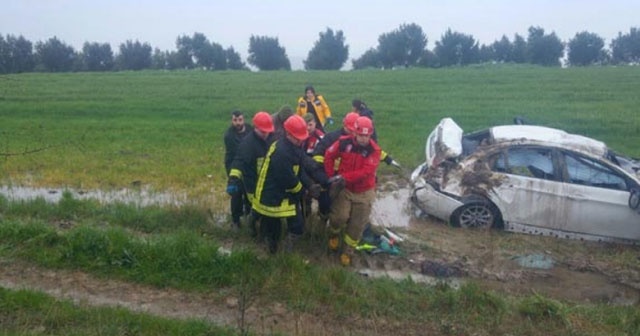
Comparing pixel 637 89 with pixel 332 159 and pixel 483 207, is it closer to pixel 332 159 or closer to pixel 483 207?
pixel 483 207

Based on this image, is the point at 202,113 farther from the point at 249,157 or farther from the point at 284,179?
the point at 284,179

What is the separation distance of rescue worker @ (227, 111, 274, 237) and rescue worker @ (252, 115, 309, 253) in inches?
14.5

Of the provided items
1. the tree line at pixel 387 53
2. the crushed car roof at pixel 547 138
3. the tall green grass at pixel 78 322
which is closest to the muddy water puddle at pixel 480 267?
the crushed car roof at pixel 547 138

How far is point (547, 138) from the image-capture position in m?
8.17

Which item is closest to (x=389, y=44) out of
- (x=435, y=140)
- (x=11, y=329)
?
(x=435, y=140)

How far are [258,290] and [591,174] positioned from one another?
15.4 feet

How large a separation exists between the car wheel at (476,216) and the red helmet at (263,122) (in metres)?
3.10

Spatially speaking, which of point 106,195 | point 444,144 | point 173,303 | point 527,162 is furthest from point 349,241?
point 106,195

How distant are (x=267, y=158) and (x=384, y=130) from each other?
37.5ft

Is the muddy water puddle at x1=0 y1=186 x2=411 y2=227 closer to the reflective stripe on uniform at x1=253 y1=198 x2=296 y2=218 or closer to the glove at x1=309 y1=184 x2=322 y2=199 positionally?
the glove at x1=309 y1=184 x2=322 y2=199

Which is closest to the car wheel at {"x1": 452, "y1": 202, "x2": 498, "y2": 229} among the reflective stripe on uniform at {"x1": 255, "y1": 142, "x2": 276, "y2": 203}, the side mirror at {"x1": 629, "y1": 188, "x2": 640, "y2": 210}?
the side mirror at {"x1": 629, "y1": 188, "x2": 640, "y2": 210}

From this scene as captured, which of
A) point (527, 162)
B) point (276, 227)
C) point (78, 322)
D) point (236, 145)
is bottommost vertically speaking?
point (78, 322)

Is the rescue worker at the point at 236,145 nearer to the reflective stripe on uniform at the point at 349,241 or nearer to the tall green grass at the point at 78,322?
the reflective stripe on uniform at the point at 349,241

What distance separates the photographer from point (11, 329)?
4746 millimetres
